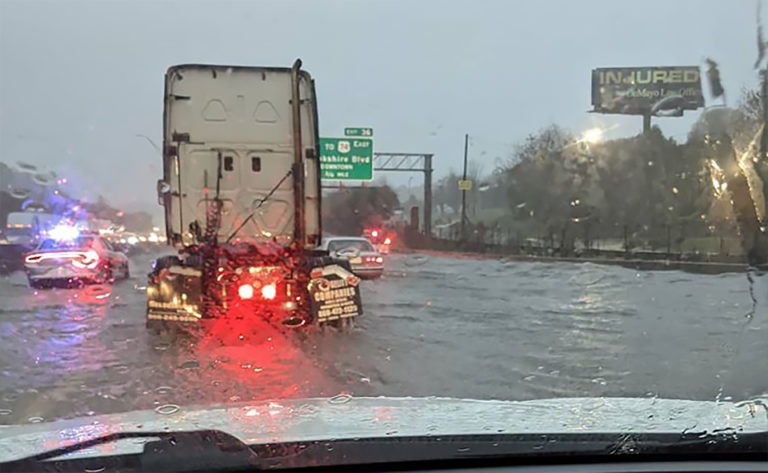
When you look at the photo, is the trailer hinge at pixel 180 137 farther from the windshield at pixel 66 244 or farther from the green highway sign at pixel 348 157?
the green highway sign at pixel 348 157

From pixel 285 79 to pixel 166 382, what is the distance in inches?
208

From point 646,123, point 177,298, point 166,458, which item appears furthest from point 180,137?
point 646,123

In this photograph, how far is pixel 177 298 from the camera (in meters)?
10.7

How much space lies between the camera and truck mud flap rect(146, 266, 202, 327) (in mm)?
10717

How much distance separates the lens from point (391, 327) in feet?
41.3

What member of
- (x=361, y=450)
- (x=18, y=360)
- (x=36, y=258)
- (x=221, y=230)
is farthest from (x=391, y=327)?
(x=36, y=258)

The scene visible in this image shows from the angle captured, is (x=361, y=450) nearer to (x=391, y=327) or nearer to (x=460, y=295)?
(x=391, y=327)

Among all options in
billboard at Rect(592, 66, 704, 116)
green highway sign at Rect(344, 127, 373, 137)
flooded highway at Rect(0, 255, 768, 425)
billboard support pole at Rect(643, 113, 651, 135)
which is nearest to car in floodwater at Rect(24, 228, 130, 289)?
flooded highway at Rect(0, 255, 768, 425)

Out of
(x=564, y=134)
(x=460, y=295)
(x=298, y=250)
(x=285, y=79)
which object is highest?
(x=564, y=134)

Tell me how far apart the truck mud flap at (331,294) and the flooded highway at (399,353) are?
1.01ft

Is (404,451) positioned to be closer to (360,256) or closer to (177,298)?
(177,298)

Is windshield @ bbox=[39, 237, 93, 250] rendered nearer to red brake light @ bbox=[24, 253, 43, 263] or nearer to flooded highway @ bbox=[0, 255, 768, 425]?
red brake light @ bbox=[24, 253, 43, 263]

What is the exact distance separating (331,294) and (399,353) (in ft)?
4.83

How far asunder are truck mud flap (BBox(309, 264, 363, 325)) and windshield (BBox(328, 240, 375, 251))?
10.7 m
